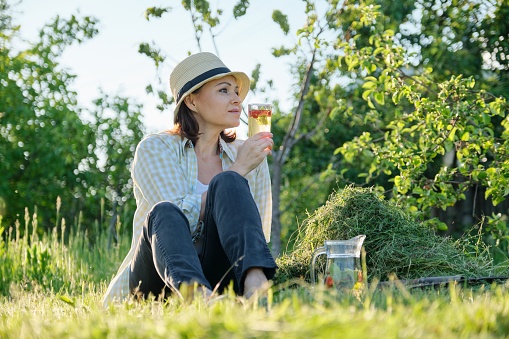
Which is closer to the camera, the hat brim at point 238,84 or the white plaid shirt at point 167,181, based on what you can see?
the white plaid shirt at point 167,181

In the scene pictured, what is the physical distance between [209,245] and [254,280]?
424 mm

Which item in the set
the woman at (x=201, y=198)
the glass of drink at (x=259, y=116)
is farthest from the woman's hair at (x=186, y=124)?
the glass of drink at (x=259, y=116)

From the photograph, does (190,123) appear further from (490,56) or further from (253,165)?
(490,56)

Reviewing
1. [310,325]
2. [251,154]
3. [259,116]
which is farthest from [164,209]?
[310,325]

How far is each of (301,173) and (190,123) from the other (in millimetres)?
6434

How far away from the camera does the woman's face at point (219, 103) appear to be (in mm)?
3537

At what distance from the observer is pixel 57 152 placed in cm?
805

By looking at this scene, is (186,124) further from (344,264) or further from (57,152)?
(57,152)

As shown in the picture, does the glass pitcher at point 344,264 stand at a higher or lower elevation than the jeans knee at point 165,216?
lower

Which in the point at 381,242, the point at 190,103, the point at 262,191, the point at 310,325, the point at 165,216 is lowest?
the point at 310,325

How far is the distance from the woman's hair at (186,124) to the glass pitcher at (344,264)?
1.02m

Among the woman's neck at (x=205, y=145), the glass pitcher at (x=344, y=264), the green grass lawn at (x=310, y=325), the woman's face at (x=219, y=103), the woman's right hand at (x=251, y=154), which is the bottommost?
the green grass lawn at (x=310, y=325)

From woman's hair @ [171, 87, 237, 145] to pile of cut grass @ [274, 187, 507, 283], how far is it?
2.23ft

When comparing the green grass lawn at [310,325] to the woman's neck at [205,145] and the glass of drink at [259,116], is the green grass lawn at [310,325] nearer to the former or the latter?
the glass of drink at [259,116]
